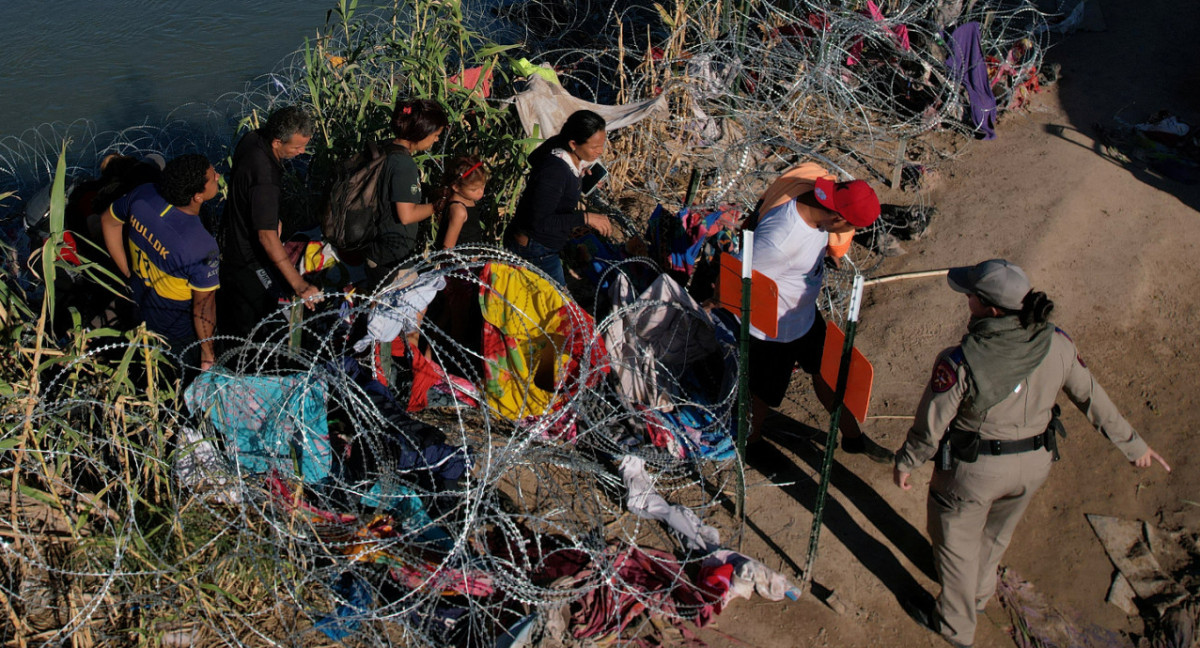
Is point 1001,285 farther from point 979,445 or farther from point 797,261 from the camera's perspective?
point 797,261

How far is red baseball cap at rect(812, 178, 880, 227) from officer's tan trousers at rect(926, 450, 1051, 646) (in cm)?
107

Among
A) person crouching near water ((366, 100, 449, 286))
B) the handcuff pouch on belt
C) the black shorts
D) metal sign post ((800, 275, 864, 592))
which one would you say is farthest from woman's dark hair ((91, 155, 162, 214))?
the handcuff pouch on belt

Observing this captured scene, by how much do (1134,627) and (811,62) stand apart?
15.7 ft

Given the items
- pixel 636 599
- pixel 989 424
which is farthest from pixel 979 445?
pixel 636 599

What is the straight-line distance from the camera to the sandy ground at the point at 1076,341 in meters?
3.66

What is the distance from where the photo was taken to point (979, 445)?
10.4ft

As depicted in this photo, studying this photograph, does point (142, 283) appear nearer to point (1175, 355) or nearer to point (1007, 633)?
point (1007, 633)

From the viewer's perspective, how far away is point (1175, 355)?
194 inches

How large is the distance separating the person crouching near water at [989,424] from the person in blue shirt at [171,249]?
125 inches

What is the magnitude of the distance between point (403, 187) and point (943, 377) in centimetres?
269

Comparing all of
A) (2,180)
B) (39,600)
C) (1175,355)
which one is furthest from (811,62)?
(2,180)

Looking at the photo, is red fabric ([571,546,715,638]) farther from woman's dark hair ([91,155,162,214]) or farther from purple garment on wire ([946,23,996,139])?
purple garment on wire ([946,23,996,139])

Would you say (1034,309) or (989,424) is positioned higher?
(1034,309)

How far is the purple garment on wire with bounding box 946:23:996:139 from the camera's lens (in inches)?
281
